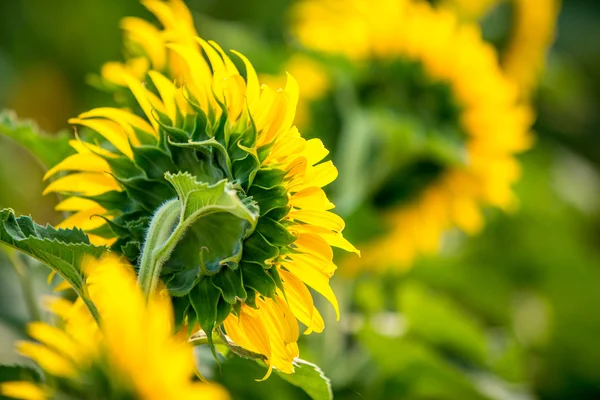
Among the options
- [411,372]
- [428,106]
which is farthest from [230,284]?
[428,106]

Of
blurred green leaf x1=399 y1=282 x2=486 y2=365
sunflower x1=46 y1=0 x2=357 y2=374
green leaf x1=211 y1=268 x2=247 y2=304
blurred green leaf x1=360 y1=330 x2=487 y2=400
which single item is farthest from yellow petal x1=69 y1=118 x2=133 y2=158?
blurred green leaf x1=399 y1=282 x2=486 y2=365

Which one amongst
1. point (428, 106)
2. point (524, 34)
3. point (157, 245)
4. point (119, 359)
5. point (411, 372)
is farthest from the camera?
point (524, 34)

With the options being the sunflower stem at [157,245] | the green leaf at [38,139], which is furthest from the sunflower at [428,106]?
the sunflower stem at [157,245]

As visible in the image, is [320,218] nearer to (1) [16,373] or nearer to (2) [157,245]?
(2) [157,245]

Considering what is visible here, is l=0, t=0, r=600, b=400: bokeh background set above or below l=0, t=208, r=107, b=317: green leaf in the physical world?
above

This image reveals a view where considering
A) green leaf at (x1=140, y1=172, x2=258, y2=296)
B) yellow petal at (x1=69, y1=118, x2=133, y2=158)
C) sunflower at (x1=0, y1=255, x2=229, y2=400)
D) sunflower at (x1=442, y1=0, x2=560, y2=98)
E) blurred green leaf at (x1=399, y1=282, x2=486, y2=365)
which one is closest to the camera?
sunflower at (x1=0, y1=255, x2=229, y2=400)

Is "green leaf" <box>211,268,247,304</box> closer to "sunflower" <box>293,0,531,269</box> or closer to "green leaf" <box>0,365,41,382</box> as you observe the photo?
"green leaf" <box>0,365,41,382</box>

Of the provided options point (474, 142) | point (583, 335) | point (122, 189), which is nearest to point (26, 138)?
point (122, 189)

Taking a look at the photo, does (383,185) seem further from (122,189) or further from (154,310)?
(154,310)
